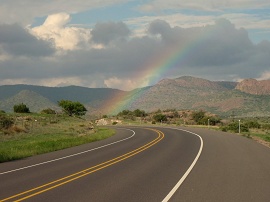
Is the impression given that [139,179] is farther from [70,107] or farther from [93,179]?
[70,107]

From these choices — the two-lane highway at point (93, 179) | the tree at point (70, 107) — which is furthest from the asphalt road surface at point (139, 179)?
the tree at point (70, 107)

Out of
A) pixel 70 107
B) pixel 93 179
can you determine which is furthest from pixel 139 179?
pixel 70 107

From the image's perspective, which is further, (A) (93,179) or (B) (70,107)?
(B) (70,107)

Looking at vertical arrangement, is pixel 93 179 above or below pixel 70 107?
below

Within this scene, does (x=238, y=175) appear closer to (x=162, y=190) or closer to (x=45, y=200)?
(x=162, y=190)

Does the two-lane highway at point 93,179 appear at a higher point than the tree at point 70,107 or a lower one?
lower

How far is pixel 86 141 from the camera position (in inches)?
1318

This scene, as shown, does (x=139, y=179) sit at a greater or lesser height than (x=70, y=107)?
lesser

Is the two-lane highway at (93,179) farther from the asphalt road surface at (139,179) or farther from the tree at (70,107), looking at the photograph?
the tree at (70,107)

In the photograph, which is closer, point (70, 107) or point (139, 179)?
point (139, 179)

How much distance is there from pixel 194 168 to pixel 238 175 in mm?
2321

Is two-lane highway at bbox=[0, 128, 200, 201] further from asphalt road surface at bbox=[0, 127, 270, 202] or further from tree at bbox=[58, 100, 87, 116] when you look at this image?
tree at bbox=[58, 100, 87, 116]

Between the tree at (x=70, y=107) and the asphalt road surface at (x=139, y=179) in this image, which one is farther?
the tree at (x=70, y=107)

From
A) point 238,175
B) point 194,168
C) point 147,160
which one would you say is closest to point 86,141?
point 147,160
